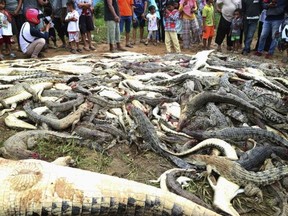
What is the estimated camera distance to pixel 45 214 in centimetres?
241

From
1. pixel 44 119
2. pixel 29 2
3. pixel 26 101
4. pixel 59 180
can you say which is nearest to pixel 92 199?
pixel 59 180

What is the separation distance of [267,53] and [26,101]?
7429mm

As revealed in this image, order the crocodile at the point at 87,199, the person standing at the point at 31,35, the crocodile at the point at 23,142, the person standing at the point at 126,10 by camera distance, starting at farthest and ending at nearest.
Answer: the person standing at the point at 126,10
the person standing at the point at 31,35
the crocodile at the point at 23,142
the crocodile at the point at 87,199

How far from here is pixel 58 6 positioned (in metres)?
10.5

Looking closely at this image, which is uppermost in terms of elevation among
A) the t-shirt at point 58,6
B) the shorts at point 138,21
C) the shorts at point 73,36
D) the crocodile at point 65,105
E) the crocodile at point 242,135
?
the t-shirt at point 58,6

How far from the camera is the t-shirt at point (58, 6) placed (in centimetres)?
1039

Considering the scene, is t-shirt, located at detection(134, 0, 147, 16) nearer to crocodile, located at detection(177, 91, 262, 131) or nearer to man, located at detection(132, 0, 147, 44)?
man, located at detection(132, 0, 147, 44)

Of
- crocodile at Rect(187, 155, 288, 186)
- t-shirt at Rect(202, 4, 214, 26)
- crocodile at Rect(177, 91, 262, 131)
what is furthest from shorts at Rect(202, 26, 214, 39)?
crocodile at Rect(187, 155, 288, 186)

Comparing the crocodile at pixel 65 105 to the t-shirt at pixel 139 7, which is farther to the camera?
the t-shirt at pixel 139 7

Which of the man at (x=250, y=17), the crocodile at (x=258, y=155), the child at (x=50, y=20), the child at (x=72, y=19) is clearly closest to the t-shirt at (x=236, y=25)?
the man at (x=250, y=17)

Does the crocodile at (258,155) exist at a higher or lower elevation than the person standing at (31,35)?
lower

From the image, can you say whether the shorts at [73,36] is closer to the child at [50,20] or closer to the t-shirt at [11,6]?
the child at [50,20]

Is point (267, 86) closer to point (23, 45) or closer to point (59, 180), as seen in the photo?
point (59, 180)

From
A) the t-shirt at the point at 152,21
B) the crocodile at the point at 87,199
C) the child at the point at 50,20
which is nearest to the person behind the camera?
the crocodile at the point at 87,199
